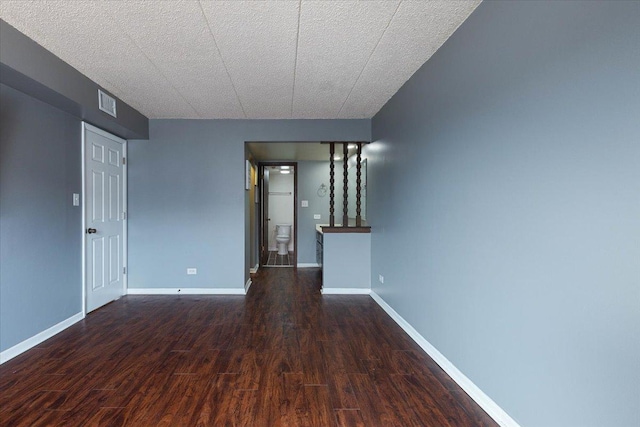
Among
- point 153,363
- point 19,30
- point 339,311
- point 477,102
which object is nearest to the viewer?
point 477,102

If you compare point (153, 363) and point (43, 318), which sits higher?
point (43, 318)

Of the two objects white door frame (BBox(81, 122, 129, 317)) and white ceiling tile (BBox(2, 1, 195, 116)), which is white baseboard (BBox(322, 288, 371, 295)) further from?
white ceiling tile (BBox(2, 1, 195, 116))

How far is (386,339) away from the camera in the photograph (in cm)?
274

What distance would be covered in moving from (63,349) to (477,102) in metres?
3.66

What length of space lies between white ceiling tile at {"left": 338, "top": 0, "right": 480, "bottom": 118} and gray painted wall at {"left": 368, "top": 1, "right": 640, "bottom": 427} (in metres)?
0.10

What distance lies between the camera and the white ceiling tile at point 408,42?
1824 millimetres

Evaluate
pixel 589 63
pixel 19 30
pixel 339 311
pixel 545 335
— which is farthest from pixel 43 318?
pixel 589 63

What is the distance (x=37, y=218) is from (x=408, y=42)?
3.42m

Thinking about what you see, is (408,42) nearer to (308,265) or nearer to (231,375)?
(231,375)

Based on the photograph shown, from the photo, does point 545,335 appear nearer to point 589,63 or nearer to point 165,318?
point 589,63

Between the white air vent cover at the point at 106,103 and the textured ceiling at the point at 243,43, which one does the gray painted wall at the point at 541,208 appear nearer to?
the textured ceiling at the point at 243,43

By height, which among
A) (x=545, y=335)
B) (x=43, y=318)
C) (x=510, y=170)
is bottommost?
(x=43, y=318)

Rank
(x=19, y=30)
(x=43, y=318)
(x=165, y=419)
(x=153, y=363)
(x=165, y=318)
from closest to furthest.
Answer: (x=165, y=419)
(x=19, y=30)
(x=153, y=363)
(x=43, y=318)
(x=165, y=318)

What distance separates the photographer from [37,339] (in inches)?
102
